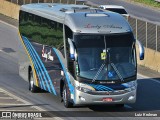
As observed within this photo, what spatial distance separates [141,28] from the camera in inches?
1374

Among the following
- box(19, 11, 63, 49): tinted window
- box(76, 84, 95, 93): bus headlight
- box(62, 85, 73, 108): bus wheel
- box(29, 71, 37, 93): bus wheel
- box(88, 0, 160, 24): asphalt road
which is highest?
box(19, 11, 63, 49): tinted window

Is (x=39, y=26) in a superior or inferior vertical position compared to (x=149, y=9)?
superior

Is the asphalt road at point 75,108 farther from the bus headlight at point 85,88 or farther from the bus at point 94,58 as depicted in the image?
the bus headlight at point 85,88

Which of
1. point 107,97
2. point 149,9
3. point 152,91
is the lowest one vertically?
point 149,9

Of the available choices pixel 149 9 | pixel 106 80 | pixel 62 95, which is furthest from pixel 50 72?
pixel 149 9

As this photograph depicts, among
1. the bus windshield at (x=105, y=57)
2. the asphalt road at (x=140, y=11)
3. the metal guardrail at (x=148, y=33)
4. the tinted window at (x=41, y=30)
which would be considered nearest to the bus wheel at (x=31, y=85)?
the tinted window at (x=41, y=30)

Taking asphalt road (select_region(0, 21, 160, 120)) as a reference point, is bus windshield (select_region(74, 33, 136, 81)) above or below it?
above

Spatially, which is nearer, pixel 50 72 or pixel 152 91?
pixel 50 72

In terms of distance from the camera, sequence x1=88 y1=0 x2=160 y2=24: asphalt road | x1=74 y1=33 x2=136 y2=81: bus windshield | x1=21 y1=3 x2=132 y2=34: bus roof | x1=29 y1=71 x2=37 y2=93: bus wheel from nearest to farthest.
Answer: x1=74 y1=33 x2=136 y2=81: bus windshield → x1=21 y1=3 x2=132 y2=34: bus roof → x1=29 y1=71 x2=37 y2=93: bus wheel → x1=88 y1=0 x2=160 y2=24: asphalt road

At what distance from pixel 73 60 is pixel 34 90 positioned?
4.81 meters

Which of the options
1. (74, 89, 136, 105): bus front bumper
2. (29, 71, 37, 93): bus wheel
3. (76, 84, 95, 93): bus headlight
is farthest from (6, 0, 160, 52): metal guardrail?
(76, 84, 95, 93): bus headlight

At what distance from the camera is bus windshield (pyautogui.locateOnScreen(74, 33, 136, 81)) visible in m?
22.5

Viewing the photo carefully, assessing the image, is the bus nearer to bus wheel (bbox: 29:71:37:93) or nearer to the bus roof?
the bus roof

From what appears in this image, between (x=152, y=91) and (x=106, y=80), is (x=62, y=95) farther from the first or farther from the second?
(x=152, y=91)
